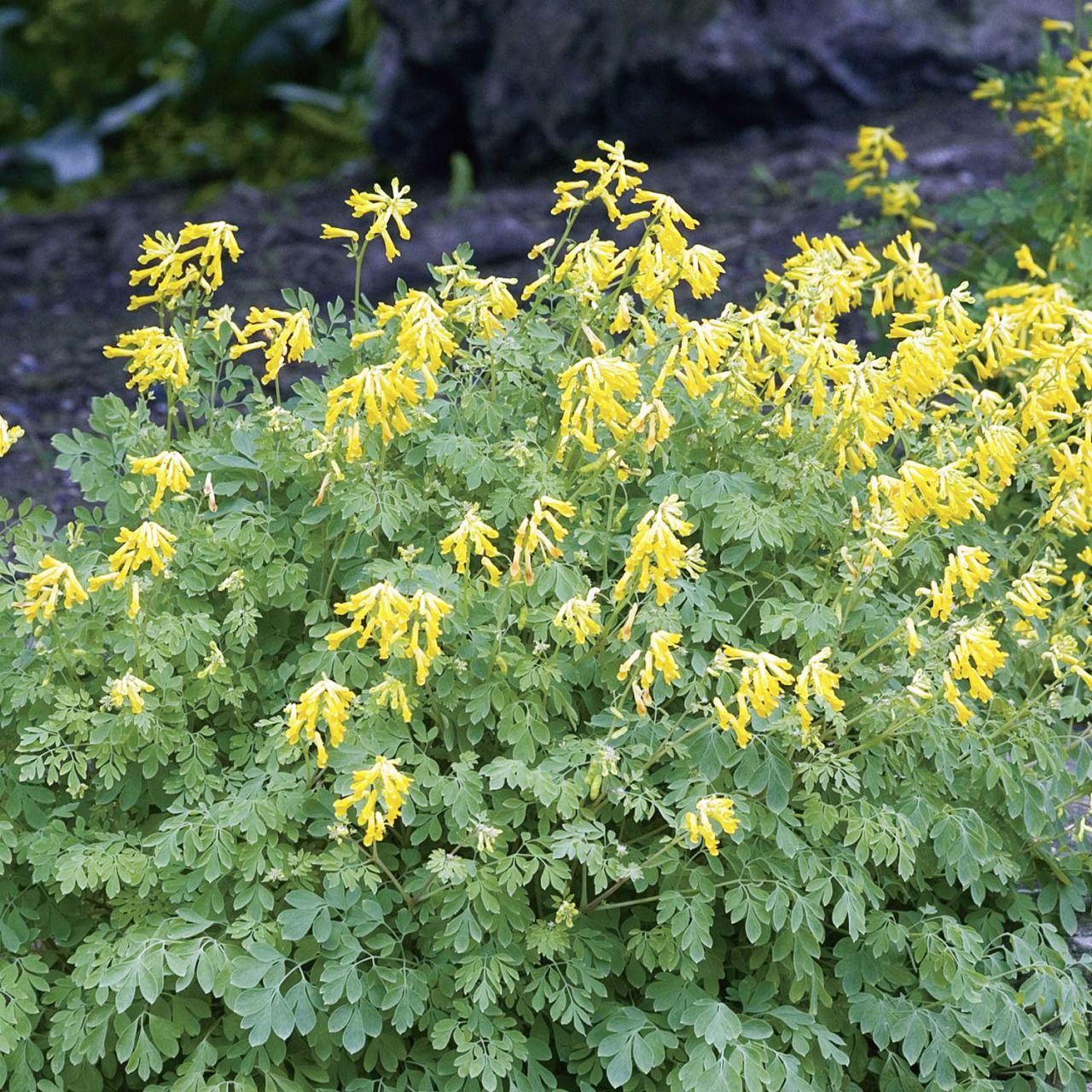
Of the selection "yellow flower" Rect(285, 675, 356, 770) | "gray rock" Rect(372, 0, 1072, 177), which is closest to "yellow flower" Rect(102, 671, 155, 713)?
"yellow flower" Rect(285, 675, 356, 770)

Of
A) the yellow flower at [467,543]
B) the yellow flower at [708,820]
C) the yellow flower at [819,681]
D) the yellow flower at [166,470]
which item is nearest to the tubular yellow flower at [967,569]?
the yellow flower at [819,681]

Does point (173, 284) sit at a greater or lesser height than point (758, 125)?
greater

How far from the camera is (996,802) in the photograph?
10.3ft

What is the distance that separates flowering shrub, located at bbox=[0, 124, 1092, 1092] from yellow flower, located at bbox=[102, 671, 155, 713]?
0.6 inches

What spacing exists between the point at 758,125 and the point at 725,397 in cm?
483

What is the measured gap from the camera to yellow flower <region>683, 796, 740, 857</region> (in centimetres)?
254

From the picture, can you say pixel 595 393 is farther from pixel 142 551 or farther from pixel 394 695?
pixel 142 551

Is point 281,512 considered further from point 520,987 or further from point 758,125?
point 758,125

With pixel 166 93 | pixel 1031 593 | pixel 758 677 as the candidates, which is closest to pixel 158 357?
pixel 758 677

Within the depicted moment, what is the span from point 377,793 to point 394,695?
198 millimetres

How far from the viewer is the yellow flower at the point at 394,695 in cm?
262

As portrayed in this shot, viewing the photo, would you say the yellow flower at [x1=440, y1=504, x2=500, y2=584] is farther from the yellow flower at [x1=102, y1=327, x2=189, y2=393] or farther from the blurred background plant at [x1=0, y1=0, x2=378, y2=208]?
the blurred background plant at [x1=0, y1=0, x2=378, y2=208]

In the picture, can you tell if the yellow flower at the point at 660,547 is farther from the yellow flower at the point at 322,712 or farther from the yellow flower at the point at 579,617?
the yellow flower at the point at 322,712

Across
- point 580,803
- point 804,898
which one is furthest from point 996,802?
point 580,803
